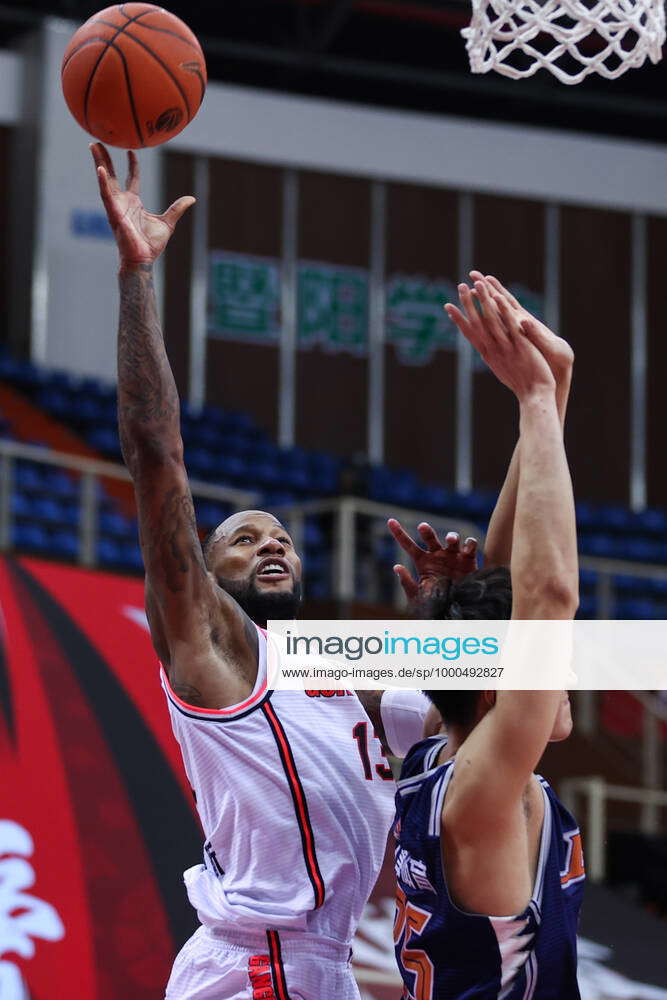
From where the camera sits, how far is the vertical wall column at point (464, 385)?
617 inches

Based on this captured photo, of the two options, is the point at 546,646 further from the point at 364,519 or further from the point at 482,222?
the point at 482,222

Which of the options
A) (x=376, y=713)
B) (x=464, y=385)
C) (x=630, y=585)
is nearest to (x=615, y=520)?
(x=630, y=585)

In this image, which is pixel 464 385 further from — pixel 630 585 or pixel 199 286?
pixel 630 585

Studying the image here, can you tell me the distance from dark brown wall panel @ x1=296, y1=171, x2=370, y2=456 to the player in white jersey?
484 inches

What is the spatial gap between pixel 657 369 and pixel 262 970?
14.4 meters

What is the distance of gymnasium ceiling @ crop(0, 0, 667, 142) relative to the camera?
583 inches

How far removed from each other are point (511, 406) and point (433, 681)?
13.7 metres

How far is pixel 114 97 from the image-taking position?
3158 millimetres

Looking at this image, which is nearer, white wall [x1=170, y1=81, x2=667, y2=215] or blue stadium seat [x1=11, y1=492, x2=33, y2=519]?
blue stadium seat [x1=11, y1=492, x2=33, y2=519]

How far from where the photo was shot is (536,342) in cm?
221

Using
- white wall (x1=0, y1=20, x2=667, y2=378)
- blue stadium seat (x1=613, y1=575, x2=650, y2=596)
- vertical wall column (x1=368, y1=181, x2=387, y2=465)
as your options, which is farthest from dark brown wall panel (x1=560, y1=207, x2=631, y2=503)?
blue stadium seat (x1=613, y1=575, x2=650, y2=596)

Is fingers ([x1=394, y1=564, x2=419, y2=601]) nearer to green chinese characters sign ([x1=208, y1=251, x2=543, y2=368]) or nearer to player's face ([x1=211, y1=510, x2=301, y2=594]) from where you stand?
player's face ([x1=211, y1=510, x2=301, y2=594])

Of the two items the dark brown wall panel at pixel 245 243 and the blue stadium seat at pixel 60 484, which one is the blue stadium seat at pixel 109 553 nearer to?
the blue stadium seat at pixel 60 484

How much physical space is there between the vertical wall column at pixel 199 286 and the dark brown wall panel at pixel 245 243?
0.07m
